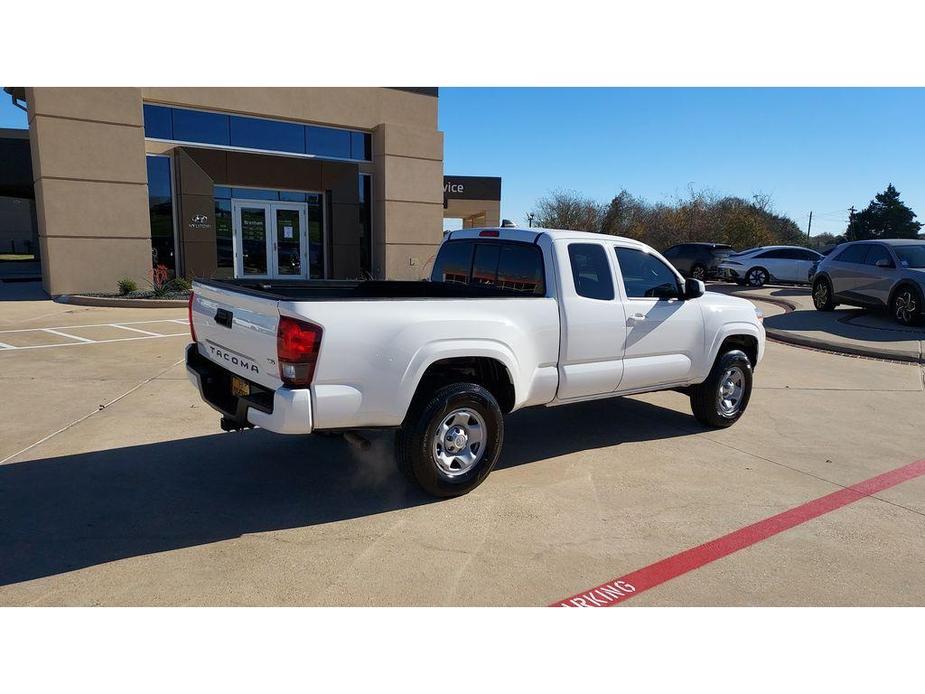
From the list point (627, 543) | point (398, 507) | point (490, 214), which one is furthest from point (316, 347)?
point (490, 214)

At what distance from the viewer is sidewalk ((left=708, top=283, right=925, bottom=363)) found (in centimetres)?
1092

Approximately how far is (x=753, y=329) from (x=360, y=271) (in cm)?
1583

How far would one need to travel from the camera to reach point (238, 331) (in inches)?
168

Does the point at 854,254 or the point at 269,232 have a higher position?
the point at 269,232

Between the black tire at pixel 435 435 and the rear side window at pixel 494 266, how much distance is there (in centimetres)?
102

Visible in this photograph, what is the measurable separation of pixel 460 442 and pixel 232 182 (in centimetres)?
1595

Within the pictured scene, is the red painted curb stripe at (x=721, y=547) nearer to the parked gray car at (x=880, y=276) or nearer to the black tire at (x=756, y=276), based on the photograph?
the parked gray car at (x=880, y=276)

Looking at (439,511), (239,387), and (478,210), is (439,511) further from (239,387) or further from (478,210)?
(478,210)

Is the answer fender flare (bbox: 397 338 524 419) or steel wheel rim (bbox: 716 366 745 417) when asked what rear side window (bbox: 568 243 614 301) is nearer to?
fender flare (bbox: 397 338 524 419)

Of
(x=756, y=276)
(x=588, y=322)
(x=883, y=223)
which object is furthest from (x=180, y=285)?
(x=883, y=223)

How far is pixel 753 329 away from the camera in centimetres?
652

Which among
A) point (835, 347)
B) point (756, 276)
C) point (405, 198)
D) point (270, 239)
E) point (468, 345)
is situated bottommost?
point (835, 347)

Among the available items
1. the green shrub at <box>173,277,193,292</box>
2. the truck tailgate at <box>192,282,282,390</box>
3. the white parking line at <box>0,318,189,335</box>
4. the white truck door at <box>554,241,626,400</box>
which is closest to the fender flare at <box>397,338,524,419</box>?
the white truck door at <box>554,241,626,400</box>

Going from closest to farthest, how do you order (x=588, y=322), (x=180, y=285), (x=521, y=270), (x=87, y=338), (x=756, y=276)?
(x=588, y=322) < (x=521, y=270) < (x=87, y=338) < (x=180, y=285) < (x=756, y=276)
